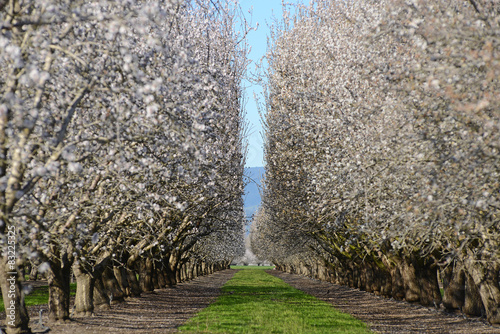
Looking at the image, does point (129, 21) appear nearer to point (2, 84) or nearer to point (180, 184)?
point (2, 84)

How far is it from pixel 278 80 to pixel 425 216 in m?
26.8

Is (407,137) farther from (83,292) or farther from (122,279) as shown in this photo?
(122,279)

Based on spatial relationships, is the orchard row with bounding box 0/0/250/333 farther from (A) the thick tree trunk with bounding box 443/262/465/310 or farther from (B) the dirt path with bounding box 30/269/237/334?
(A) the thick tree trunk with bounding box 443/262/465/310

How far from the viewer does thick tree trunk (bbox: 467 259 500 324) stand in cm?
2030

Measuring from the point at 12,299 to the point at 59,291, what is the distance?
18.1 ft

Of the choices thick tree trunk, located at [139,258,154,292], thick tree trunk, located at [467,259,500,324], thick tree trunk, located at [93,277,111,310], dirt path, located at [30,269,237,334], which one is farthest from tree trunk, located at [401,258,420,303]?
thick tree trunk, located at [139,258,154,292]

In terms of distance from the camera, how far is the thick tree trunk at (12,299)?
13.9 metres

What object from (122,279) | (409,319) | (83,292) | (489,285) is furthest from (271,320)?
(122,279)

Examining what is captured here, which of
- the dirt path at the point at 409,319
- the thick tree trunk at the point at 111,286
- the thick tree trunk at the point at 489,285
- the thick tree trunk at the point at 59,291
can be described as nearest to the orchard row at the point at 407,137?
the thick tree trunk at the point at 489,285

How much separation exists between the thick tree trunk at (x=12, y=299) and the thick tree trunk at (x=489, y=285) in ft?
51.8

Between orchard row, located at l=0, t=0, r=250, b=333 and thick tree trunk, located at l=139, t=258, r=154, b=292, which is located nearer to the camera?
orchard row, located at l=0, t=0, r=250, b=333

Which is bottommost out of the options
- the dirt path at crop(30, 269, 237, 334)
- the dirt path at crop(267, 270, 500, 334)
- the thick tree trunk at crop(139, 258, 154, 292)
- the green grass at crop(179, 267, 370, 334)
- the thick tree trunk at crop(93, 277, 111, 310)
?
the dirt path at crop(267, 270, 500, 334)

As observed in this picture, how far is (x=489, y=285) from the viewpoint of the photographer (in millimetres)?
20438

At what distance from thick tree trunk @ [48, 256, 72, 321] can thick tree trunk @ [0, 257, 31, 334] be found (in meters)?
4.68
